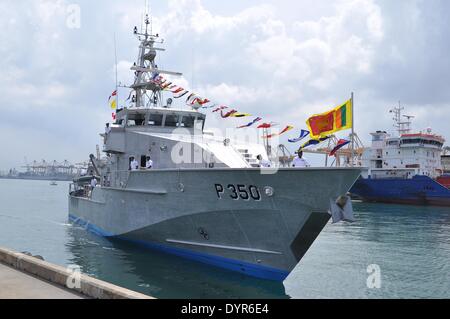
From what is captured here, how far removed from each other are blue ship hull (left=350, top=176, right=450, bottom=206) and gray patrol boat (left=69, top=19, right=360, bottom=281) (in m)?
34.1

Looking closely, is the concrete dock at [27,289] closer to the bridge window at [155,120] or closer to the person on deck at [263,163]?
the person on deck at [263,163]

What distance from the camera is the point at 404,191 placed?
45.2 m

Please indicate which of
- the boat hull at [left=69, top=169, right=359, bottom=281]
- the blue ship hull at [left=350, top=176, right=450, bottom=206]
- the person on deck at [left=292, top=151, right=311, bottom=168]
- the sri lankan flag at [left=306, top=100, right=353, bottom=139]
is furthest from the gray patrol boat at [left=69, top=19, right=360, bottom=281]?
the blue ship hull at [left=350, top=176, right=450, bottom=206]

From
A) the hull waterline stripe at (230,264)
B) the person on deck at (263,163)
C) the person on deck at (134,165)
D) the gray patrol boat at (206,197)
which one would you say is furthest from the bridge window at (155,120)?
the person on deck at (263,163)

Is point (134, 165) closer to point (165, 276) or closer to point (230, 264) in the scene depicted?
point (165, 276)

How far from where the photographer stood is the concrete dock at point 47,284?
5910 mm

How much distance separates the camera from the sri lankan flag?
29.6ft

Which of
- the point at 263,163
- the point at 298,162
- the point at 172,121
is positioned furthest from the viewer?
the point at 172,121

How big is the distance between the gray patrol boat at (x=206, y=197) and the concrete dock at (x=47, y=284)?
525 centimetres

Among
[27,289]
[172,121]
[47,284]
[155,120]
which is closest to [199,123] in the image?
[172,121]

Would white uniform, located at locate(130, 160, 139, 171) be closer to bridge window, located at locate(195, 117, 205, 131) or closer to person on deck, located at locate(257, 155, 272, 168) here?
bridge window, located at locate(195, 117, 205, 131)

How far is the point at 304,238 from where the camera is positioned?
10680 millimetres

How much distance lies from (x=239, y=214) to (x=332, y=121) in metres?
3.59
